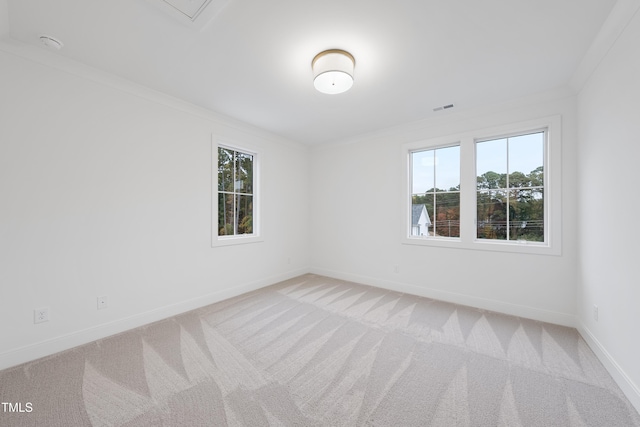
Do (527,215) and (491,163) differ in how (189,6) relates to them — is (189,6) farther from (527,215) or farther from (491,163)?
(527,215)

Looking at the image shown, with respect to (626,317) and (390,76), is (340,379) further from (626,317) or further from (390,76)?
(390,76)

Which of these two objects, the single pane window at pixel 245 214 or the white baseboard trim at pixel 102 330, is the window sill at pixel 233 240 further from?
the white baseboard trim at pixel 102 330

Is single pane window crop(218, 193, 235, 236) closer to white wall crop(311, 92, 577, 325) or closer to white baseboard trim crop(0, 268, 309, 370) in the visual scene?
white baseboard trim crop(0, 268, 309, 370)

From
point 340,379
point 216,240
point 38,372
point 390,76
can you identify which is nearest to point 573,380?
point 340,379

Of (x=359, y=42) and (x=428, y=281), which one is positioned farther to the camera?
(x=428, y=281)

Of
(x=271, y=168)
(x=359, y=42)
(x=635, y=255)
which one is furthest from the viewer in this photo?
(x=271, y=168)

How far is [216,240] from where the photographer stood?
338 cm

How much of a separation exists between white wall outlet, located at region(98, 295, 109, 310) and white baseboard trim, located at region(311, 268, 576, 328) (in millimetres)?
3241

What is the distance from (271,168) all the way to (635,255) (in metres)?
4.05

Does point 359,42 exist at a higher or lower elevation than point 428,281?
higher

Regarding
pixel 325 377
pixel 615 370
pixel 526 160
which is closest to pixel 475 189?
pixel 526 160

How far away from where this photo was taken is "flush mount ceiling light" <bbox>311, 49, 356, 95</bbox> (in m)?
2.07

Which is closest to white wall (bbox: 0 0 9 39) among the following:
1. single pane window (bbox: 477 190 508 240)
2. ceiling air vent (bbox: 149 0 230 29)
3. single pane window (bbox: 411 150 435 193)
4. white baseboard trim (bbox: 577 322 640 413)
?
ceiling air vent (bbox: 149 0 230 29)

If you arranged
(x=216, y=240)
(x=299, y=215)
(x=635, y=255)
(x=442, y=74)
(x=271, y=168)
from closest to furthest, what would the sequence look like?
(x=635, y=255)
(x=442, y=74)
(x=216, y=240)
(x=271, y=168)
(x=299, y=215)
